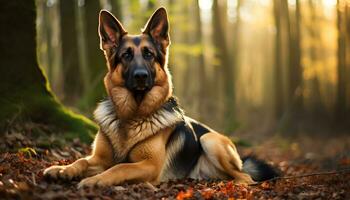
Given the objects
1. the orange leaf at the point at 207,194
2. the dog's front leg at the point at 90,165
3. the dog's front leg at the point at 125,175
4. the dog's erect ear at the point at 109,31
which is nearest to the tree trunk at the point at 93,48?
the dog's erect ear at the point at 109,31

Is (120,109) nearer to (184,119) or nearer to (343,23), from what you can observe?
(184,119)

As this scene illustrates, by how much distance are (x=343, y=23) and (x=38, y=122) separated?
16986 mm

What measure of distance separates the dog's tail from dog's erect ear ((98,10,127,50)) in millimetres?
2967

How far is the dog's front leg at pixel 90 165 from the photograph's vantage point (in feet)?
17.4

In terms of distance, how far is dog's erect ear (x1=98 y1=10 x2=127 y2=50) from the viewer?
649cm

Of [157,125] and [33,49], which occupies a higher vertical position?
[33,49]

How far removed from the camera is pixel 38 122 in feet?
25.0

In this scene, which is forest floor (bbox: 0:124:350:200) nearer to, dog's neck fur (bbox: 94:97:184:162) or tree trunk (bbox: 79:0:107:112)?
dog's neck fur (bbox: 94:97:184:162)

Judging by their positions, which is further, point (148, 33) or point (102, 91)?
point (102, 91)

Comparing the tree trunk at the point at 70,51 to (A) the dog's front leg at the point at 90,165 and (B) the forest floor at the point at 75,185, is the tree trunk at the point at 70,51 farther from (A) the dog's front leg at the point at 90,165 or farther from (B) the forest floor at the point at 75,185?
(A) the dog's front leg at the point at 90,165

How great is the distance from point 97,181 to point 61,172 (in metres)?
0.45

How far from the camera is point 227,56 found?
70.1 feet

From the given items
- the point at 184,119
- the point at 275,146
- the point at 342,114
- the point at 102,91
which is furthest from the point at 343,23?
the point at 184,119

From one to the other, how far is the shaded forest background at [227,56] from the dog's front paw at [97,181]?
4948 millimetres
